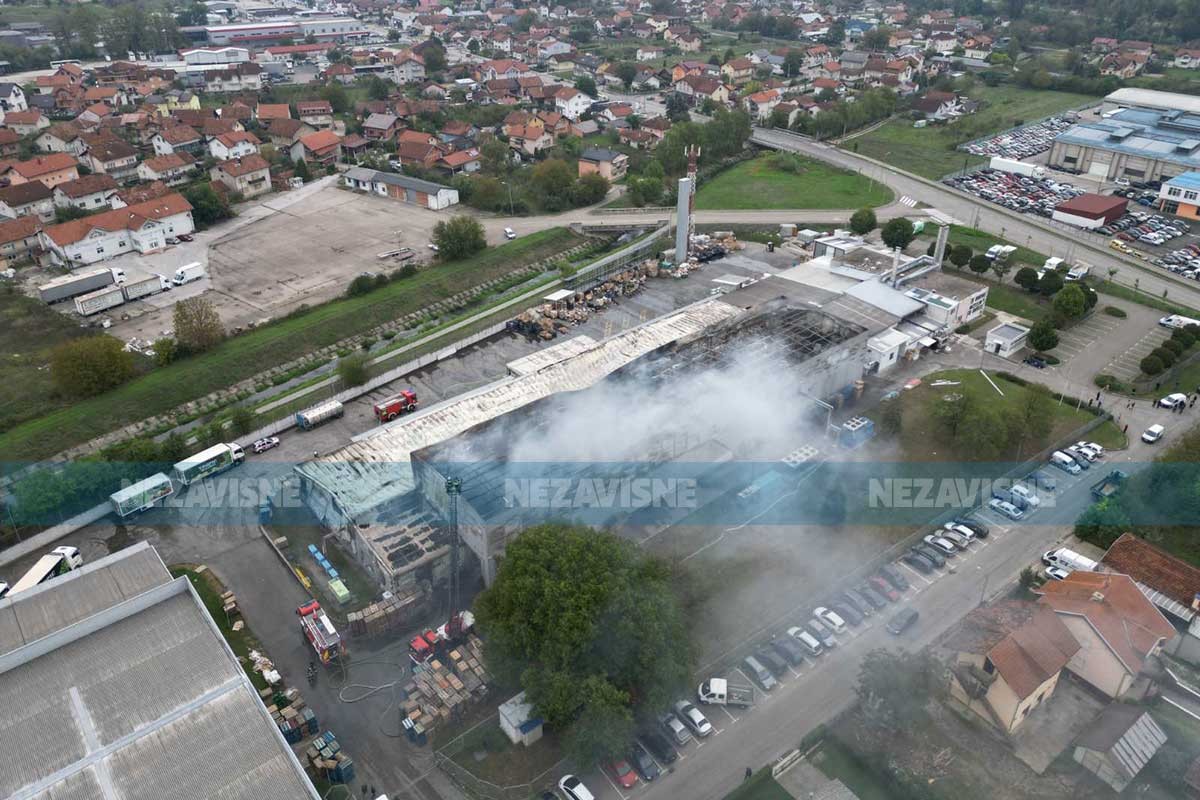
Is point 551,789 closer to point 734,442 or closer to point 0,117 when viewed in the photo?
point 734,442

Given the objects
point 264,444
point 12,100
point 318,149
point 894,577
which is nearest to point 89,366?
point 264,444

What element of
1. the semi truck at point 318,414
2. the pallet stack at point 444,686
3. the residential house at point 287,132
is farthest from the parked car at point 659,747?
the residential house at point 287,132

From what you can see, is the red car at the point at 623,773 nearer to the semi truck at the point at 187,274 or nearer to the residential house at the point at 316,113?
the semi truck at the point at 187,274

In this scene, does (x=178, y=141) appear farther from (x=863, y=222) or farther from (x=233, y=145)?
(x=863, y=222)

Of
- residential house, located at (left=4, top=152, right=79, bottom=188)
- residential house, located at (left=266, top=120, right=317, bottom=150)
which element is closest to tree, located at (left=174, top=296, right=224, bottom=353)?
residential house, located at (left=4, top=152, right=79, bottom=188)

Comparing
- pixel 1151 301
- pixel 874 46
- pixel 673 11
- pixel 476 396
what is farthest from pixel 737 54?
pixel 476 396

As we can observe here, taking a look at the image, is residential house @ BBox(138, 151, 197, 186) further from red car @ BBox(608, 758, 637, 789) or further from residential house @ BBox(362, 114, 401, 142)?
red car @ BBox(608, 758, 637, 789)
